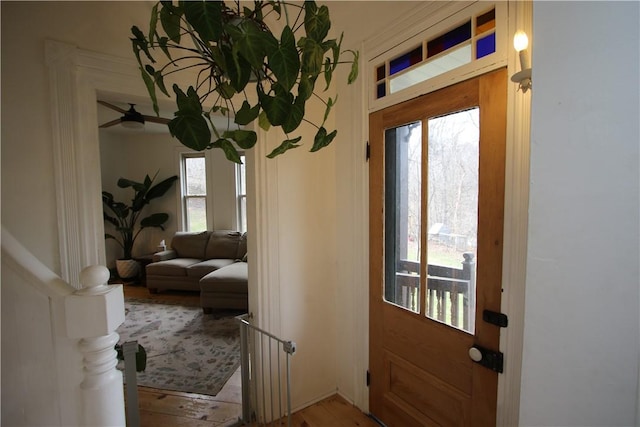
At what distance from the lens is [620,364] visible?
410mm

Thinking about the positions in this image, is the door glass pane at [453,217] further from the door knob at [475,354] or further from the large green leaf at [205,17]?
the large green leaf at [205,17]

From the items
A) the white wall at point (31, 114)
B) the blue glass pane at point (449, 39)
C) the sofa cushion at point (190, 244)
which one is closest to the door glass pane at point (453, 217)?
the blue glass pane at point (449, 39)

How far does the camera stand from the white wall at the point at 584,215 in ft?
1.31

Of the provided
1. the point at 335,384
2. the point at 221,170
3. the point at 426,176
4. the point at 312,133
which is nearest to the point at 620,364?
the point at 426,176

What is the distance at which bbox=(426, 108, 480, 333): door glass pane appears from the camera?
128 centimetres

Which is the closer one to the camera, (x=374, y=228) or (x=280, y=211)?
(x=374, y=228)

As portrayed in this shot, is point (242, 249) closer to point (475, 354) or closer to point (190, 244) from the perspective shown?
point (190, 244)

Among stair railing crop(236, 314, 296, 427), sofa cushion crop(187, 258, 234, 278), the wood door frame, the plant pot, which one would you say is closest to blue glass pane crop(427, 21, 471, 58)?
the wood door frame

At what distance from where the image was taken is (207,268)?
166 inches

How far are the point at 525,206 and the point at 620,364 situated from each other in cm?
79

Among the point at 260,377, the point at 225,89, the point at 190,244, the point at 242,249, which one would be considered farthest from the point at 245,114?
the point at 190,244

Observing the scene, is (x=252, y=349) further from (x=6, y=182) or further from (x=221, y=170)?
(x=221, y=170)

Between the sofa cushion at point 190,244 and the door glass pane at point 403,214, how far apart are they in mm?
4006

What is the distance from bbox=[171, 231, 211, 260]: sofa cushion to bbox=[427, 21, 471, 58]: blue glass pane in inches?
179
